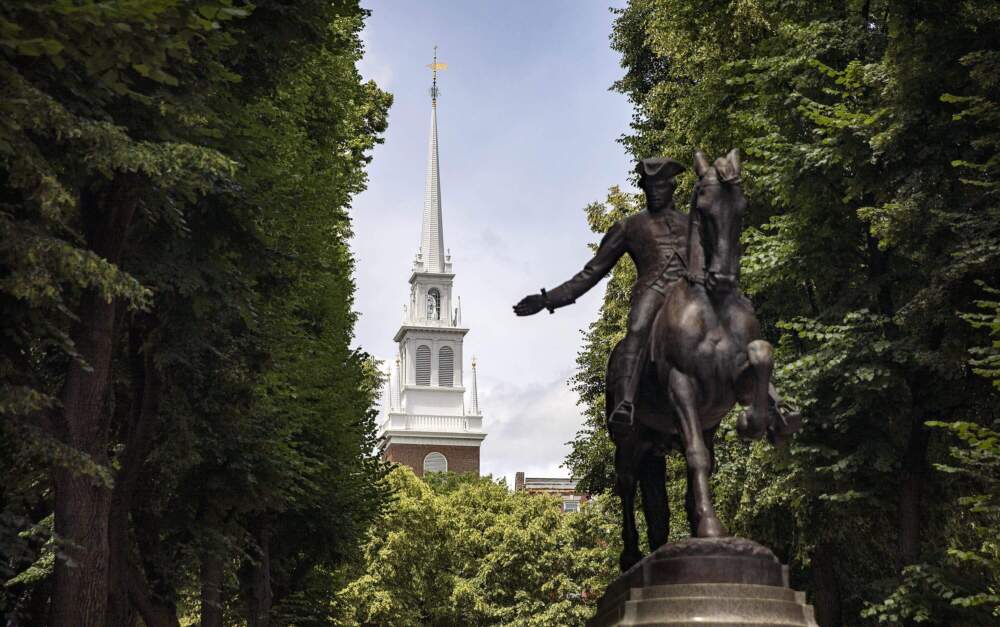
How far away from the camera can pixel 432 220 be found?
142m

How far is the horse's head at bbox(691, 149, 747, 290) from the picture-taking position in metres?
11.7

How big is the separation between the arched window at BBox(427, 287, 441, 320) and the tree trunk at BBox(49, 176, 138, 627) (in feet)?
404

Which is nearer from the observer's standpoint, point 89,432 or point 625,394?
point 625,394

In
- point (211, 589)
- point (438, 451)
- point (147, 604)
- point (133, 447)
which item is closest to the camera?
point (133, 447)

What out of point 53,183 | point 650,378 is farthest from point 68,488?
point 650,378

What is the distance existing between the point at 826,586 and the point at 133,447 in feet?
51.7

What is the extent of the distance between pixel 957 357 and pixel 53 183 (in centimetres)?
1409

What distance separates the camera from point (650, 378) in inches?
483

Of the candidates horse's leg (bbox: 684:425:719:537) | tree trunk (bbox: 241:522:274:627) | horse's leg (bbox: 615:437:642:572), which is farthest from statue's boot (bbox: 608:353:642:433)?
tree trunk (bbox: 241:522:274:627)

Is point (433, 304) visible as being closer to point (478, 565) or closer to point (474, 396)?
point (474, 396)

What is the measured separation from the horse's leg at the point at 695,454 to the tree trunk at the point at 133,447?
8380 millimetres

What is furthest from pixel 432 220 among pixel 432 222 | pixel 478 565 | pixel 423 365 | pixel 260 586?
pixel 260 586

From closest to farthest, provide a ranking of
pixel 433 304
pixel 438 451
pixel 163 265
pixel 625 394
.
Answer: pixel 625 394 → pixel 163 265 → pixel 438 451 → pixel 433 304

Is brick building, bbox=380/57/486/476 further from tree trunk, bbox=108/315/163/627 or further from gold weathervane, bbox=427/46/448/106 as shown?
tree trunk, bbox=108/315/163/627
